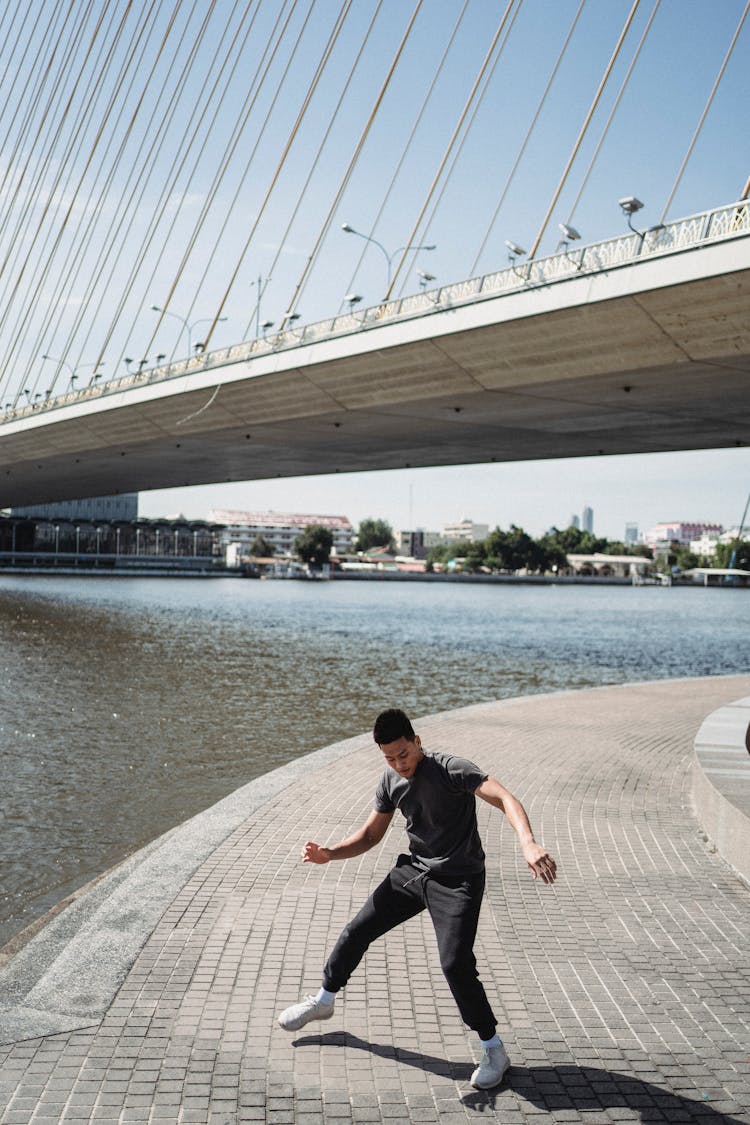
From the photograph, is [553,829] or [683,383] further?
[683,383]

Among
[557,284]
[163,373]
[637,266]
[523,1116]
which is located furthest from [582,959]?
[163,373]

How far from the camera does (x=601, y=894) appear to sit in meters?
6.17

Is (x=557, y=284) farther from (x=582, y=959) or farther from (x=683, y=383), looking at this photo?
(x=582, y=959)

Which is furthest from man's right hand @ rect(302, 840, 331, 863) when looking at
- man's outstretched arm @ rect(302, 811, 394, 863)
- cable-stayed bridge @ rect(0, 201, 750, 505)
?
cable-stayed bridge @ rect(0, 201, 750, 505)

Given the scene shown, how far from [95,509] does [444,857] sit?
15972 cm

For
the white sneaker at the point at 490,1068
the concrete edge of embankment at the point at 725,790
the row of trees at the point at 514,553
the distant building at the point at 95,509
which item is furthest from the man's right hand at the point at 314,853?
the row of trees at the point at 514,553

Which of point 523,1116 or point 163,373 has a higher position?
point 163,373

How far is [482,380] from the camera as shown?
24.4 meters

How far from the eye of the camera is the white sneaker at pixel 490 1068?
12.5ft

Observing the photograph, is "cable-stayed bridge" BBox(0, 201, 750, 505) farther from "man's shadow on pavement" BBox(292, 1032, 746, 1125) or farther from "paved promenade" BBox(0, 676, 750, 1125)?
"man's shadow on pavement" BBox(292, 1032, 746, 1125)

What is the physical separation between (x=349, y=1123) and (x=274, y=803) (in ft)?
16.5

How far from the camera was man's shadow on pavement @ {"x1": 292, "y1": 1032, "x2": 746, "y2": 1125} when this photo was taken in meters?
3.68

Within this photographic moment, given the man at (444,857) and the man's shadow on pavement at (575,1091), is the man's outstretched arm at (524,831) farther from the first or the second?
the man's shadow on pavement at (575,1091)

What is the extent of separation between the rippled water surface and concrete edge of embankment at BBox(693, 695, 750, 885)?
4.33 meters
